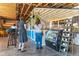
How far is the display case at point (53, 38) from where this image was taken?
5.70ft

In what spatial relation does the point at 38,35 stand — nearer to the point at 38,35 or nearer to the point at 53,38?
the point at 38,35

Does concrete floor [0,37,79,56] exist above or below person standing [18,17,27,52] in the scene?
below

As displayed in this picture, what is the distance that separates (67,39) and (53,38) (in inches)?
7.2

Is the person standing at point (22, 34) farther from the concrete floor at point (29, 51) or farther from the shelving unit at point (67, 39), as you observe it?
the shelving unit at point (67, 39)

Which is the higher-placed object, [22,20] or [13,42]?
[22,20]

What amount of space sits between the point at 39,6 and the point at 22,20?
29 centimetres

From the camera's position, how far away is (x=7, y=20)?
5.55ft

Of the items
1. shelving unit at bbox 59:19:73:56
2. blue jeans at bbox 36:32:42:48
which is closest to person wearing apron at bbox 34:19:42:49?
blue jeans at bbox 36:32:42:48

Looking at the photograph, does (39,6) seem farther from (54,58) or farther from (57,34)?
(54,58)

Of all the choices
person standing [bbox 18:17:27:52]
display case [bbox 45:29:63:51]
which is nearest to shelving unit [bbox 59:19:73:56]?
display case [bbox 45:29:63:51]

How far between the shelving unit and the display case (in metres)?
0.05

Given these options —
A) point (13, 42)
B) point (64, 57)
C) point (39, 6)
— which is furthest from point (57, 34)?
point (13, 42)

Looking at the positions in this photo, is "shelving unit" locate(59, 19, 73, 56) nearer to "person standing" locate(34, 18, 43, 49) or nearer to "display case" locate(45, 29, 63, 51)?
"display case" locate(45, 29, 63, 51)

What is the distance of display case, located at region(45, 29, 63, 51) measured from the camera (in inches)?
68.4
